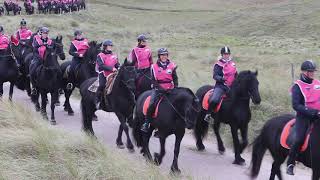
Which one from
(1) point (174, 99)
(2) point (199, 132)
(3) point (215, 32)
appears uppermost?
(1) point (174, 99)

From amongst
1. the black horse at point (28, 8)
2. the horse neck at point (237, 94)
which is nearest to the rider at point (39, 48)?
the horse neck at point (237, 94)

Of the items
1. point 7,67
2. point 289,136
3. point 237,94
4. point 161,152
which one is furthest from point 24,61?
point 289,136

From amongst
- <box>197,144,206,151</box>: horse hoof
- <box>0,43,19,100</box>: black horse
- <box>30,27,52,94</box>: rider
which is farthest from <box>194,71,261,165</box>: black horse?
<box>0,43,19,100</box>: black horse

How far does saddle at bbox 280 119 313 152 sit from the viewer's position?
28.2ft

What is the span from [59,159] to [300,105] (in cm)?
411

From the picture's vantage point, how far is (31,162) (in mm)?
7977

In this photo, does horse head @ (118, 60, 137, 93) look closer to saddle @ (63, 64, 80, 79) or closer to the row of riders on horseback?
the row of riders on horseback

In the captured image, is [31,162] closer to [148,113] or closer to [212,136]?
[148,113]

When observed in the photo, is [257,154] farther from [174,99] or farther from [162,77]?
[162,77]

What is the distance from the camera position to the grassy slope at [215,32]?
21.1m

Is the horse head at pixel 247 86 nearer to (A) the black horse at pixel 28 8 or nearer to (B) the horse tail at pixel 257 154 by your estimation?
(B) the horse tail at pixel 257 154

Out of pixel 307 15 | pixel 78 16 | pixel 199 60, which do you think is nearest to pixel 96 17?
pixel 78 16

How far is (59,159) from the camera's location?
820 centimetres

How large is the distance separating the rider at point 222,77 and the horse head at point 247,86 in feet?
1.32
